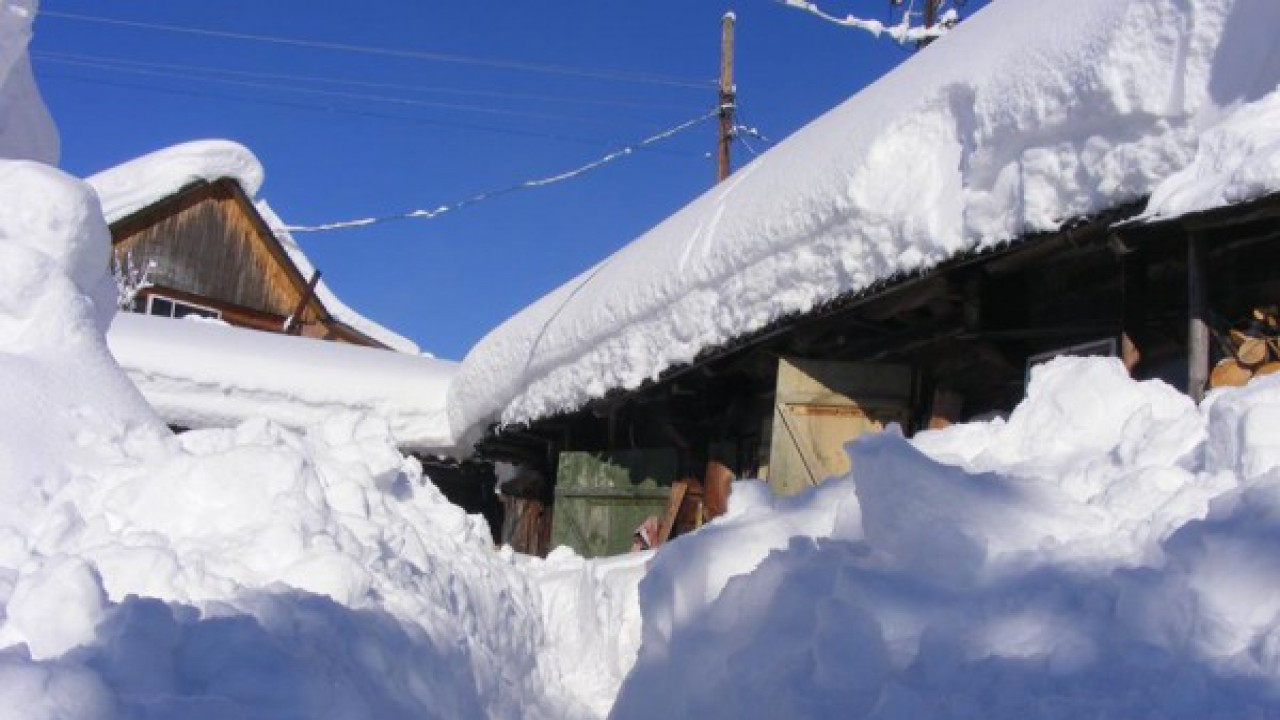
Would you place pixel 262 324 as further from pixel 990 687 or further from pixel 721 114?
pixel 990 687

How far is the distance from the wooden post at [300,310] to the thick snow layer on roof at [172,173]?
176 cm

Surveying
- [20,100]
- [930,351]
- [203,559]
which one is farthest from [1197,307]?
[20,100]

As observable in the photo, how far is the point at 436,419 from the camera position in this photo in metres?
14.3

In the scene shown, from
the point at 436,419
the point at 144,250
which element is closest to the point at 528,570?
the point at 436,419

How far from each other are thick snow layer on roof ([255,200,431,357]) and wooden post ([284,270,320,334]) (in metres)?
0.56

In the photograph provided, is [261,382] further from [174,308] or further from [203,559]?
[203,559]

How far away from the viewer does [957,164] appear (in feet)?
18.6

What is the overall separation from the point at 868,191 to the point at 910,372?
4.73 ft

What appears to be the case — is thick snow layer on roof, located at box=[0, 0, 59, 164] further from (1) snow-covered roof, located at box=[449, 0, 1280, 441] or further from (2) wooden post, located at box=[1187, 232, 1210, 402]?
(2) wooden post, located at box=[1187, 232, 1210, 402]

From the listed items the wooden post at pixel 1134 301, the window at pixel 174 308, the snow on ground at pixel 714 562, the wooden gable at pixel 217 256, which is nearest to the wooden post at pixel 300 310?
the wooden gable at pixel 217 256

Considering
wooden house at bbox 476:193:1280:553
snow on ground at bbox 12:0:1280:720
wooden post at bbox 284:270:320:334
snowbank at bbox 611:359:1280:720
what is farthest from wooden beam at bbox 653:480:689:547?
wooden post at bbox 284:270:320:334

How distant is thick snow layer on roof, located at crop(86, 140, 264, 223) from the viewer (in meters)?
19.6

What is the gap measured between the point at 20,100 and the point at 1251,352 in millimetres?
7808

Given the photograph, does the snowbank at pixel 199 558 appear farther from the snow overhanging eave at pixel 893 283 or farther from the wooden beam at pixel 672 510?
the wooden beam at pixel 672 510
